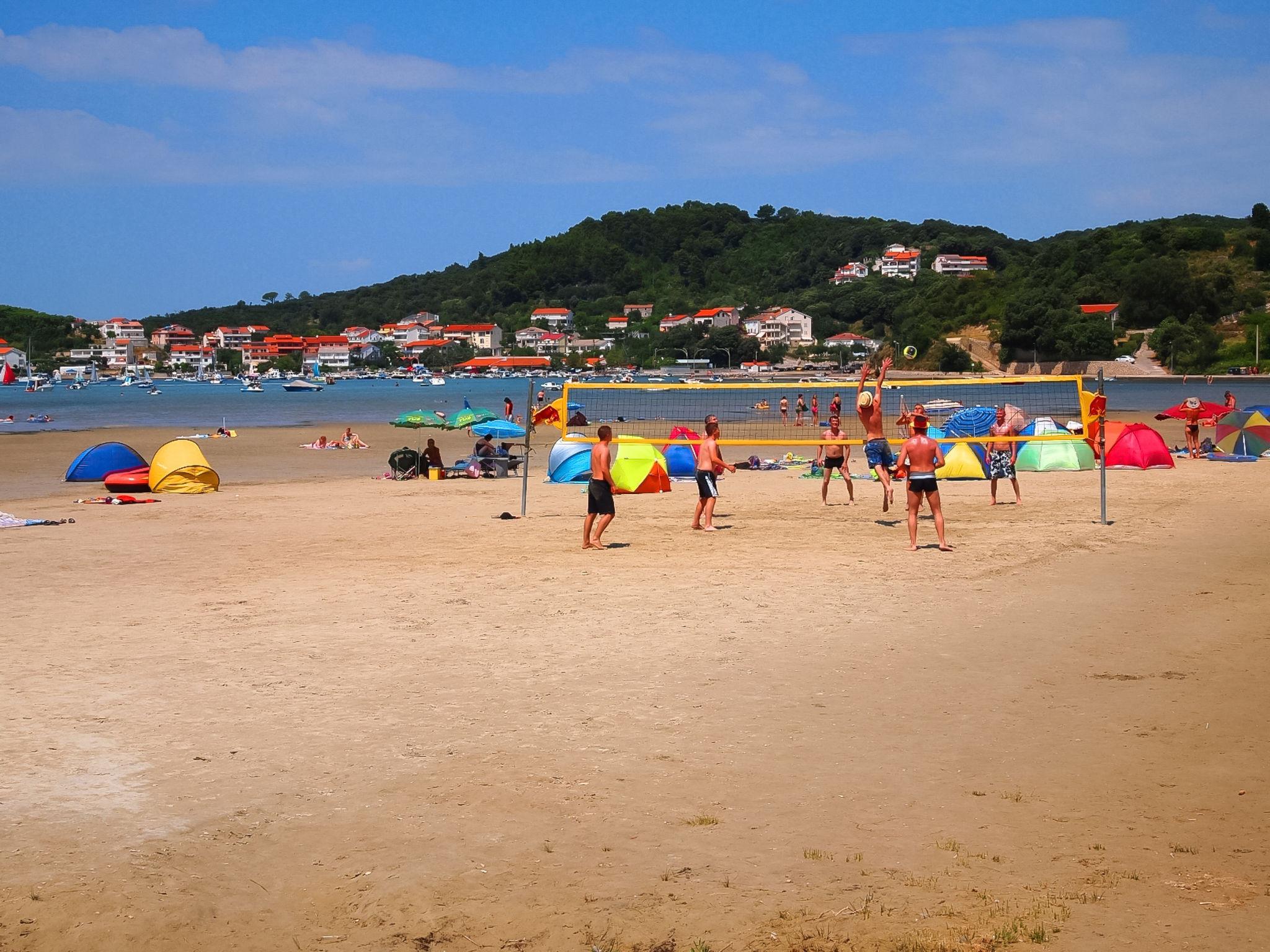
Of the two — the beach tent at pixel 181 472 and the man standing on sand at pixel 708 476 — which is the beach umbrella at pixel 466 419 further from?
the man standing on sand at pixel 708 476

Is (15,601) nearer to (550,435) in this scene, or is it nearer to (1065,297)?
(550,435)

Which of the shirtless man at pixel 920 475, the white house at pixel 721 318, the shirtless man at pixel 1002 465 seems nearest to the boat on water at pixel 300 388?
the white house at pixel 721 318

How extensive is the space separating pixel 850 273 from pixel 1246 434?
151685mm

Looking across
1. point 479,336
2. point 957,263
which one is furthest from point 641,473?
point 479,336

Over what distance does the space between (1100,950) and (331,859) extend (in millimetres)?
2713

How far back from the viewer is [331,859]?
14.7 feet

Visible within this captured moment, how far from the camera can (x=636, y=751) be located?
5.73 meters

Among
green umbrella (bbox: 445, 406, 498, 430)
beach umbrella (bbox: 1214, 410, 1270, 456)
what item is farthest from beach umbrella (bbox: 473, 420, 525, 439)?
beach umbrella (bbox: 1214, 410, 1270, 456)

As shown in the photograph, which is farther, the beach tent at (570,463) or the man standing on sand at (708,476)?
the beach tent at (570,463)

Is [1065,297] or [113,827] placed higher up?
[1065,297]

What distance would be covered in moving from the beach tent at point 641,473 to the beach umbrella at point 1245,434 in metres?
12.1

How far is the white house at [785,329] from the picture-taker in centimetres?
15088

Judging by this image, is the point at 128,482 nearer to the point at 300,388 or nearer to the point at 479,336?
the point at 300,388

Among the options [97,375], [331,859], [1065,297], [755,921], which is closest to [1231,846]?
[755,921]
